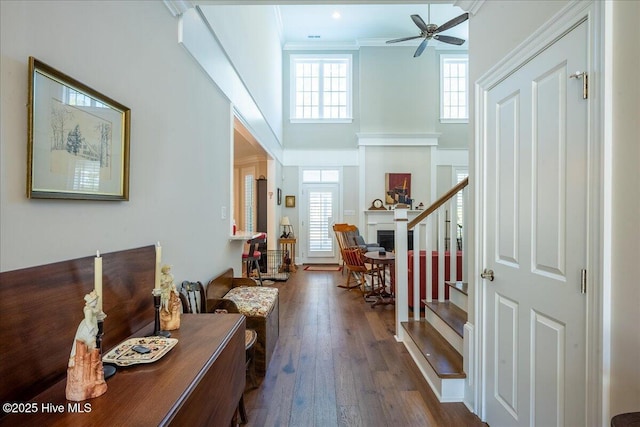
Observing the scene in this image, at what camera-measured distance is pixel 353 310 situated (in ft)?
13.1

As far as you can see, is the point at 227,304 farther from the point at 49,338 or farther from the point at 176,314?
the point at 49,338

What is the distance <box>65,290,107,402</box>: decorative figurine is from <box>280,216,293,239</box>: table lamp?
598 cm

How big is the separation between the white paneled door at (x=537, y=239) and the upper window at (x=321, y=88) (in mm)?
Answer: 6189

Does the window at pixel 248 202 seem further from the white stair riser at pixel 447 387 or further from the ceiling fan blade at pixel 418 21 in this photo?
the white stair riser at pixel 447 387

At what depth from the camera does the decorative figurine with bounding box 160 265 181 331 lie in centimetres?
135

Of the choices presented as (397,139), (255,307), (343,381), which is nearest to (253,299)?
(255,307)

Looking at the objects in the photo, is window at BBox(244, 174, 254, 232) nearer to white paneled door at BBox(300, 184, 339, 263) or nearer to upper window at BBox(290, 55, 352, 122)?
white paneled door at BBox(300, 184, 339, 263)

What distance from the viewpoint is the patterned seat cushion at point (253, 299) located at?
2.40m

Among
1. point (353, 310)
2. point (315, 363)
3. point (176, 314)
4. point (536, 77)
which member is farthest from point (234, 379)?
point (353, 310)

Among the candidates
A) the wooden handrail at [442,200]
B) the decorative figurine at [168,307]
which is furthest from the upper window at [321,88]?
the decorative figurine at [168,307]

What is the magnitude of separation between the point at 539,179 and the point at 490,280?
67cm

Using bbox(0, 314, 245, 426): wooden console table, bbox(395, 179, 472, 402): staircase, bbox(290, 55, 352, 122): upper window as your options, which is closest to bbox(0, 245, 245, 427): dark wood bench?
bbox(0, 314, 245, 426): wooden console table

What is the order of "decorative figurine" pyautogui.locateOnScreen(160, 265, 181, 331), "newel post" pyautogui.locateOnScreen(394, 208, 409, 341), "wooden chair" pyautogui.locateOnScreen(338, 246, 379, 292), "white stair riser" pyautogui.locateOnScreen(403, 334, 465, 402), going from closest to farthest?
"decorative figurine" pyautogui.locateOnScreen(160, 265, 181, 331) → "white stair riser" pyautogui.locateOnScreen(403, 334, 465, 402) → "newel post" pyautogui.locateOnScreen(394, 208, 409, 341) → "wooden chair" pyautogui.locateOnScreen(338, 246, 379, 292)

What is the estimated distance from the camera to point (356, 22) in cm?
679
